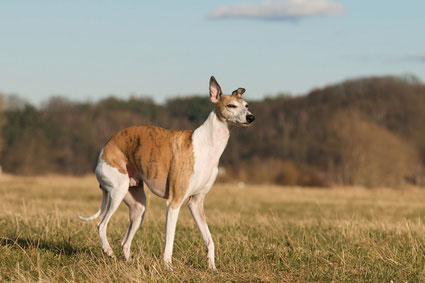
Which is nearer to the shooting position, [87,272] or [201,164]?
[87,272]

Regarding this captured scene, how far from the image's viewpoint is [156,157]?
27.2 ft

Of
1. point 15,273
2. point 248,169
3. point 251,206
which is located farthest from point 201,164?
point 248,169

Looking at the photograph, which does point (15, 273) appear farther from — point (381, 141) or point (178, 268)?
point (381, 141)

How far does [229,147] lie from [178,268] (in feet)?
259

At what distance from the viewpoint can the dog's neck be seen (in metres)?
8.02

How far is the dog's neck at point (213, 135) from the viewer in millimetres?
8016

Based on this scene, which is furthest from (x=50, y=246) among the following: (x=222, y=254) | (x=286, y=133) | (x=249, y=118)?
(x=286, y=133)

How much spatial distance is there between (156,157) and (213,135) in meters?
0.86

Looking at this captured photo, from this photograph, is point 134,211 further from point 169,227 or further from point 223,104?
point 223,104

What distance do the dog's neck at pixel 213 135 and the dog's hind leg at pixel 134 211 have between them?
4.64 ft

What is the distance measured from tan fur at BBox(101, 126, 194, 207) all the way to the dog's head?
0.64 m

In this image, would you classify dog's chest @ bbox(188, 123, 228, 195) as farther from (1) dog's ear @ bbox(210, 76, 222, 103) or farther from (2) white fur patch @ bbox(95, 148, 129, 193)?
(2) white fur patch @ bbox(95, 148, 129, 193)

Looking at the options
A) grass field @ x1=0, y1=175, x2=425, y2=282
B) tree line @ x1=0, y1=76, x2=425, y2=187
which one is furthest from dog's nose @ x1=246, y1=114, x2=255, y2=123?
tree line @ x1=0, y1=76, x2=425, y2=187

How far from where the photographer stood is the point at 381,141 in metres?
61.7
